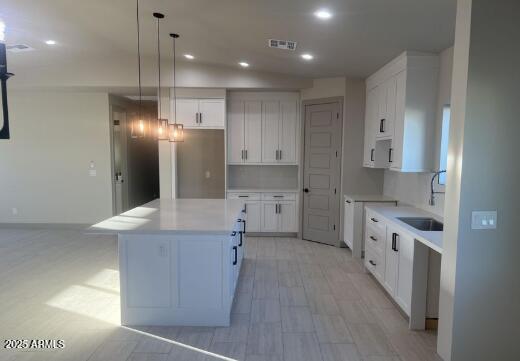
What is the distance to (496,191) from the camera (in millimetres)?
2047

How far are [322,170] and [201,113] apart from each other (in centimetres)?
230

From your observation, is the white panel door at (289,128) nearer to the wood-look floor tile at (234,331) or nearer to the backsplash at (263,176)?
the backsplash at (263,176)

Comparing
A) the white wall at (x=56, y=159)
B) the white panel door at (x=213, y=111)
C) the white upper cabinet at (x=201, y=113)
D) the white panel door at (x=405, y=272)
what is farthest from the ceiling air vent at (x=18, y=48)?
the white panel door at (x=405, y=272)

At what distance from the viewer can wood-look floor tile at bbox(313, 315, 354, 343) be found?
2.59 m

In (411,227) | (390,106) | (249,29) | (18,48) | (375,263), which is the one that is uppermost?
(18,48)

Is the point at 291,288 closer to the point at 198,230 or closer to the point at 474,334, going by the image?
the point at 198,230

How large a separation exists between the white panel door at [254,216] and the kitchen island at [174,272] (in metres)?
2.84

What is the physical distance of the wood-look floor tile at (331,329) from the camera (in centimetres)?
259

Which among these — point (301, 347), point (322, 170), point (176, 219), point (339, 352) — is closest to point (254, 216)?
point (322, 170)

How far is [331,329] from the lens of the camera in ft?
8.96

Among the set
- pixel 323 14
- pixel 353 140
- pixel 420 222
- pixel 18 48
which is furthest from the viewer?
pixel 353 140

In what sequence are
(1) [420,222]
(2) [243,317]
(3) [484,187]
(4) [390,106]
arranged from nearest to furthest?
1. (3) [484,187]
2. (2) [243,317]
3. (1) [420,222]
4. (4) [390,106]

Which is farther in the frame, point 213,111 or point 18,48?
point 213,111

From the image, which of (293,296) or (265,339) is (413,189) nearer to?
(293,296)
